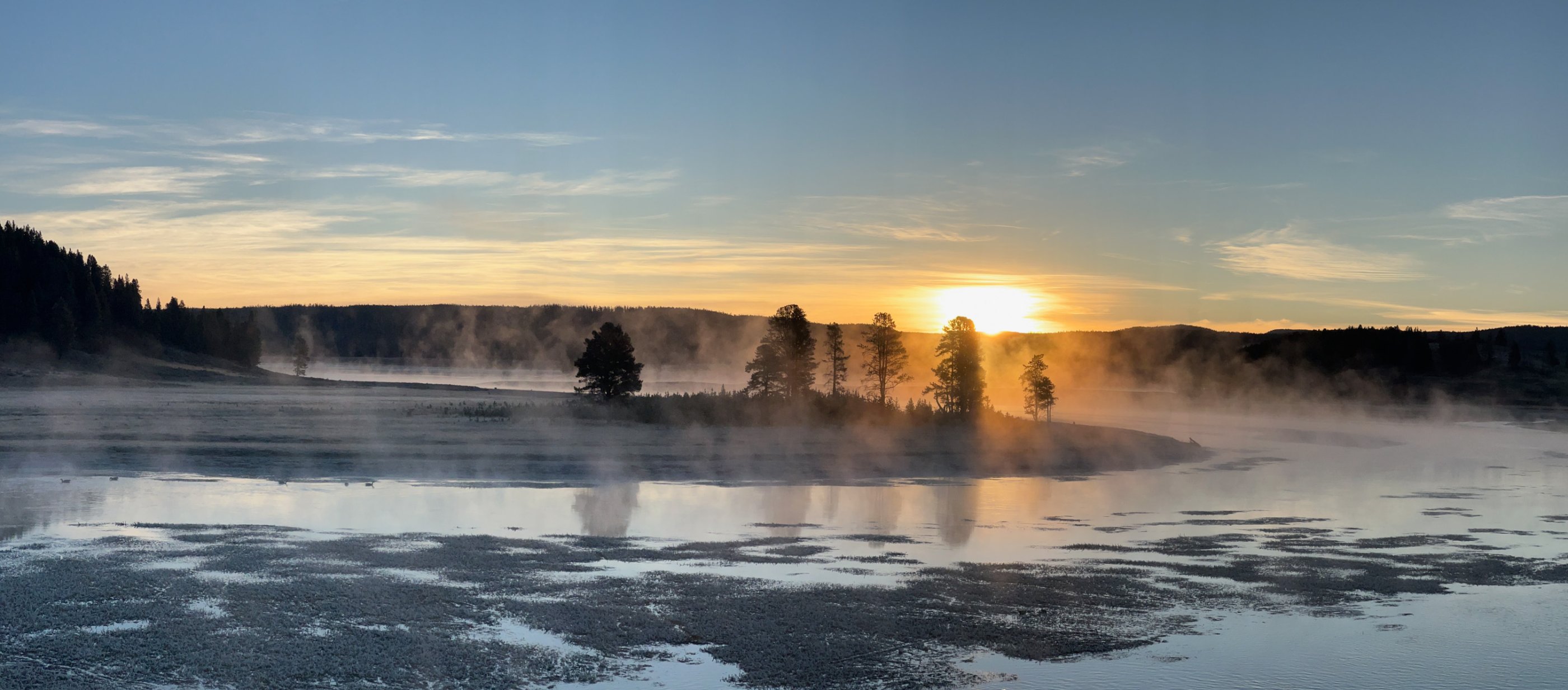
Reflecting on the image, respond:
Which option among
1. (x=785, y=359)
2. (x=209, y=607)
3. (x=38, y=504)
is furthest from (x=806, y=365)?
(x=209, y=607)

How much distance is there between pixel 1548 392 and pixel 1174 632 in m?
115

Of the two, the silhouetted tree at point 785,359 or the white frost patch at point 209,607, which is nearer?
the white frost patch at point 209,607

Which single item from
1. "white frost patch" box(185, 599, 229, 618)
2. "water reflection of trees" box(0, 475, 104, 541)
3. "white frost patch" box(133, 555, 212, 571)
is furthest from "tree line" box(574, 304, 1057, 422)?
"white frost patch" box(185, 599, 229, 618)

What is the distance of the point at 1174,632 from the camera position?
13.0 meters

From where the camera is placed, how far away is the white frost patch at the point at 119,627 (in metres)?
11.9

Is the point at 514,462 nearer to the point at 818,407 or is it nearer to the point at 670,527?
the point at 670,527

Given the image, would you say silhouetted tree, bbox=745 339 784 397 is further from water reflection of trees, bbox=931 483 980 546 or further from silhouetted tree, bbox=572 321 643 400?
water reflection of trees, bbox=931 483 980 546

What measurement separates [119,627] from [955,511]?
17327mm

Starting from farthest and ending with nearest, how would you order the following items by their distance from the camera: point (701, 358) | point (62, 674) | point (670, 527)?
point (701, 358)
point (670, 527)
point (62, 674)

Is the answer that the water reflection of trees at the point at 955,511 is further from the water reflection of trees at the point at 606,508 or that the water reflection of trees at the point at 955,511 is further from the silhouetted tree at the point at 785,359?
the silhouetted tree at the point at 785,359

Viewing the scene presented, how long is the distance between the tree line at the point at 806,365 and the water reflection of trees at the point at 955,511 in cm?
2136

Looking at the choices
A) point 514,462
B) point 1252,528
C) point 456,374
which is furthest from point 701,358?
point 1252,528

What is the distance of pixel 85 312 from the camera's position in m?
98.9

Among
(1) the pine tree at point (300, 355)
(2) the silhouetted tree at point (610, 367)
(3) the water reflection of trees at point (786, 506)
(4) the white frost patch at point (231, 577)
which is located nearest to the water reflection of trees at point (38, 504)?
(4) the white frost patch at point (231, 577)
